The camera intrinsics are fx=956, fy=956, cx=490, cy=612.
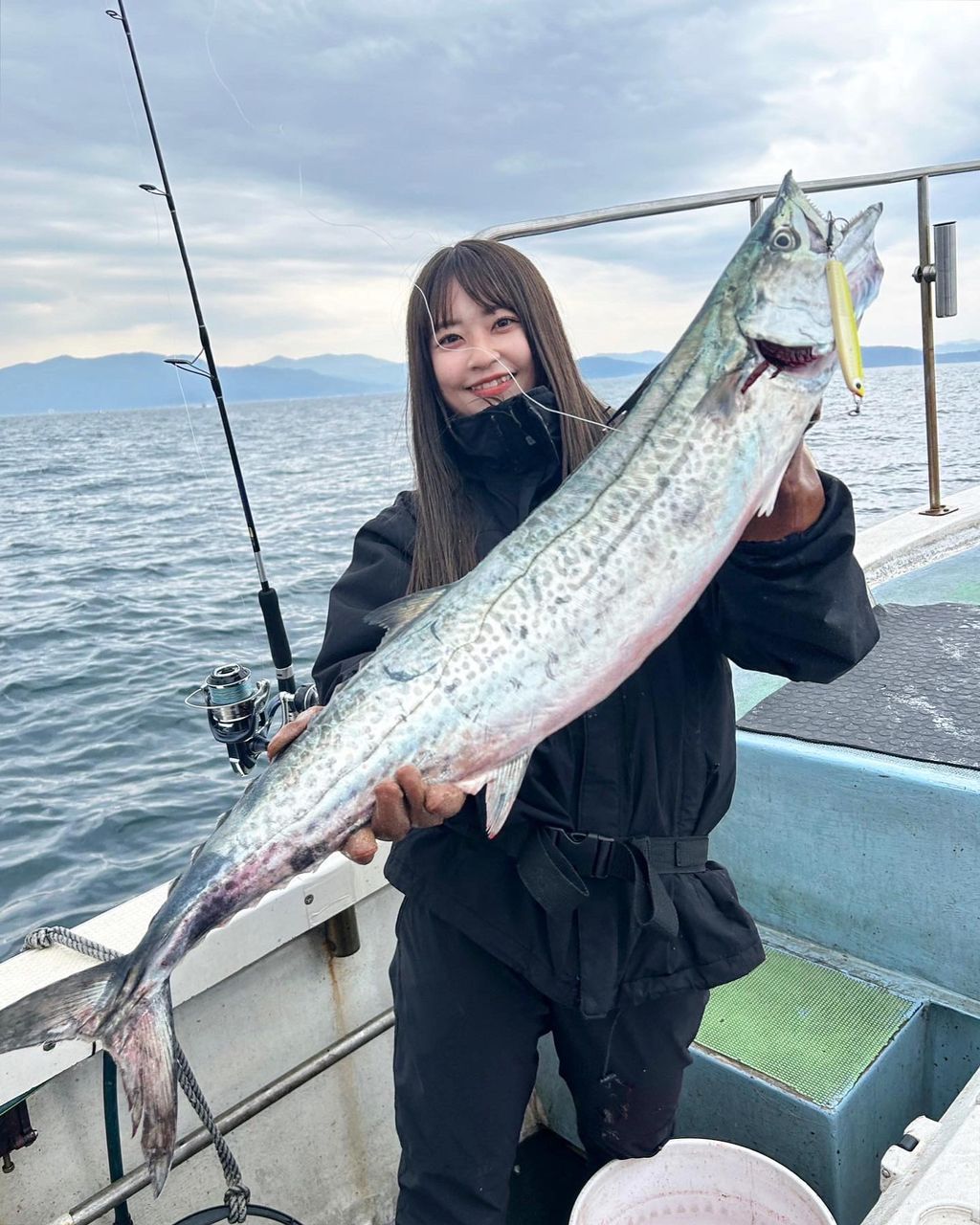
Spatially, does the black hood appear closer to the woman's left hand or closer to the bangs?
the bangs

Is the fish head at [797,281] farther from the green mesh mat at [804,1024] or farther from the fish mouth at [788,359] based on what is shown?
the green mesh mat at [804,1024]

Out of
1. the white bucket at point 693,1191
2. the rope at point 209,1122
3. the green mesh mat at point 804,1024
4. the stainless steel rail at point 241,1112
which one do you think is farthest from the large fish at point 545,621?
the green mesh mat at point 804,1024

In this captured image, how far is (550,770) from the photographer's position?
83.7 inches

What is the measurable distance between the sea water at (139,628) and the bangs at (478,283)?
0.37 metres

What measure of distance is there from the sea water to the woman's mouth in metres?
0.25

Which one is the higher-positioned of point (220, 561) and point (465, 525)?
point (465, 525)

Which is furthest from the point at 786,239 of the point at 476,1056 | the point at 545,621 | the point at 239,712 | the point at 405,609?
the point at 239,712

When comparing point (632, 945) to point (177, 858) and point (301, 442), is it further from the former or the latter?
point (301, 442)

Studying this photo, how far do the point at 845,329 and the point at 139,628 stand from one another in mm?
13765

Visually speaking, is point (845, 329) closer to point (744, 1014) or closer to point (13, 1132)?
point (744, 1014)

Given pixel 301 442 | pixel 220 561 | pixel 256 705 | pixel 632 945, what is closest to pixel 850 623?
pixel 632 945

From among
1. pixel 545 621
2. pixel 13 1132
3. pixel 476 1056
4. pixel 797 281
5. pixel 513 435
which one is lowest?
pixel 13 1132

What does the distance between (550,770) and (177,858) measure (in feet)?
19.2

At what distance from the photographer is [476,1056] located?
2178 mm
